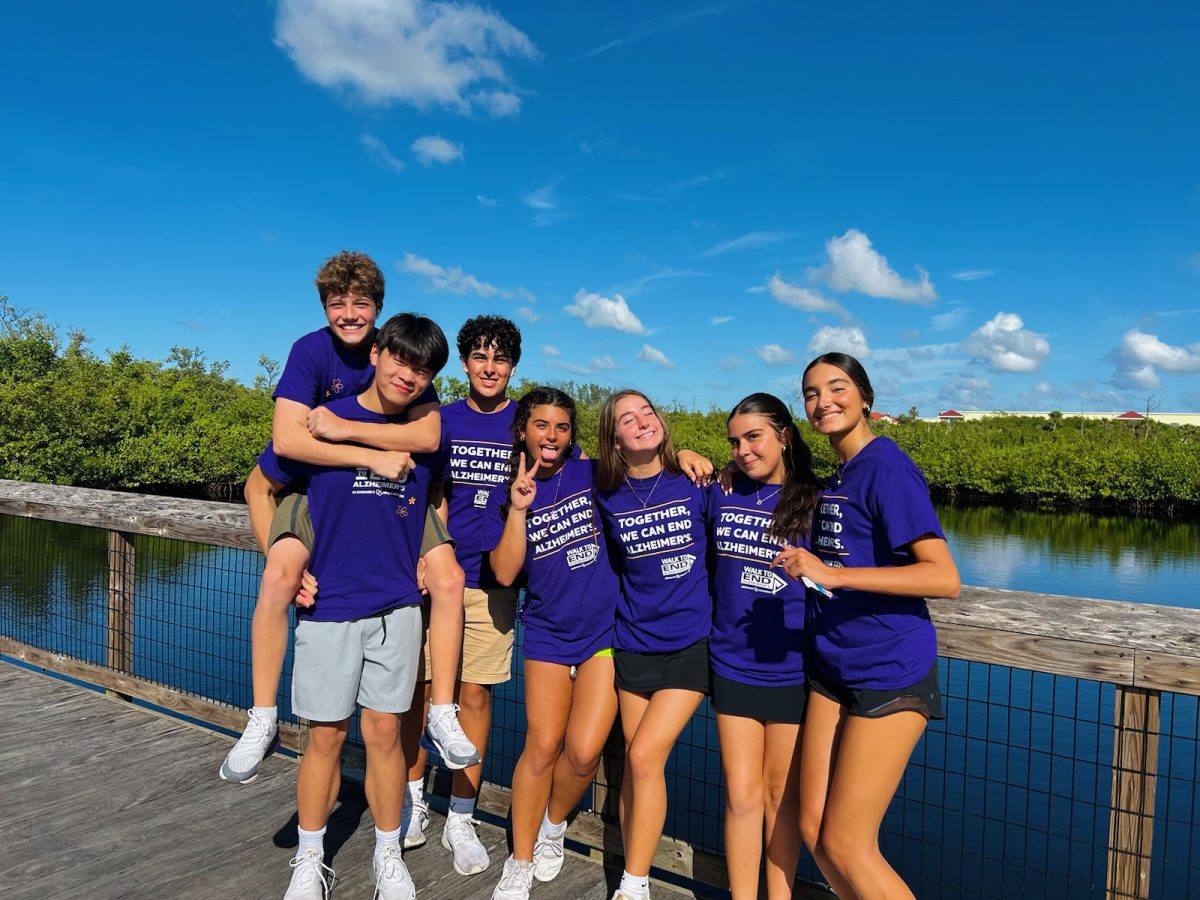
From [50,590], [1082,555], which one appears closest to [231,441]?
[50,590]

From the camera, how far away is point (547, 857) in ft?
9.96

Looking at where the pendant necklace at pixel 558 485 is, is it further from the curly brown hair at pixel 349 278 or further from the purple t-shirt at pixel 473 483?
the curly brown hair at pixel 349 278

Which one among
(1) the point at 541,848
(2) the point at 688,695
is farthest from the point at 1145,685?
(1) the point at 541,848

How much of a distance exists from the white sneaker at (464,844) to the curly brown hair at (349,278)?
1.96m

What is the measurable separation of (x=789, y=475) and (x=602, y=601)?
78 cm

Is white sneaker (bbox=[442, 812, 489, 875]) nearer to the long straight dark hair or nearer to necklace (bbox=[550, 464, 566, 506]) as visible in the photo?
necklace (bbox=[550, 464, 566, 506])

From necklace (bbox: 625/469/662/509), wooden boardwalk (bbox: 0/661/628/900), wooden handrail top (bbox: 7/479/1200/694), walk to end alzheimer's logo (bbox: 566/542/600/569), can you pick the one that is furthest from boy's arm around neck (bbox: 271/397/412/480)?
wooden handrail top (bbox: 7/479/1200/694)

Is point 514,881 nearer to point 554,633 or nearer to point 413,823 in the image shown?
point 413,823

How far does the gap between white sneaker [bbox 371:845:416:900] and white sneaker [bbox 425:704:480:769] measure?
0.39 metres

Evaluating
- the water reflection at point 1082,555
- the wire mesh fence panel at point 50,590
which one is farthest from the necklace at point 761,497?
the water reflection at point 1082,555

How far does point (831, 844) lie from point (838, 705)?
0.38 metres

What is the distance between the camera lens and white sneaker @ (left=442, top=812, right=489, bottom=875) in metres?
3.08

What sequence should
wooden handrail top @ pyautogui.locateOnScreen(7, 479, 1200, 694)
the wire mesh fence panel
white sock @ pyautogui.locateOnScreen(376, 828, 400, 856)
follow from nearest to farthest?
wooden handrail top @ pyautogui.locateOnScreen(7, 479, 1200, 694)
white sock @ pyautogui.locateOnScreen(376, 828, 400, 856)
the wire mesh fence panel

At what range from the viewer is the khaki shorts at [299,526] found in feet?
9.15
